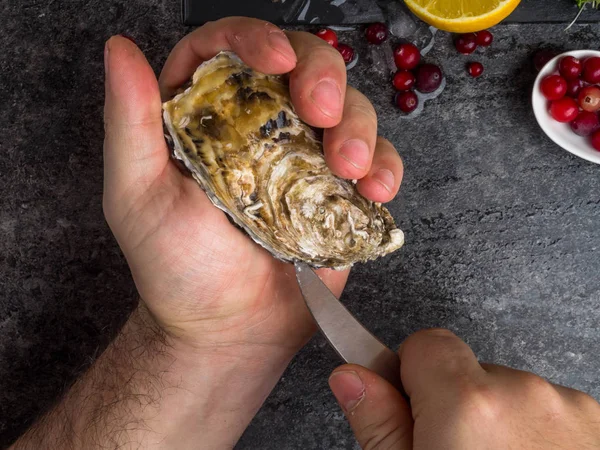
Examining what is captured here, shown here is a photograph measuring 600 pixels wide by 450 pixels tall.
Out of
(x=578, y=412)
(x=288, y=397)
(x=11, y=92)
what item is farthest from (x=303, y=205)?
(x=11, y=92)

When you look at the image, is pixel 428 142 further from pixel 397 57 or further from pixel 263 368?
pixel 263 368

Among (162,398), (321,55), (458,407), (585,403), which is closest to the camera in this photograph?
(458,407)

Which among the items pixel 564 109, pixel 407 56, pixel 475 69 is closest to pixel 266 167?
pixel 407 56

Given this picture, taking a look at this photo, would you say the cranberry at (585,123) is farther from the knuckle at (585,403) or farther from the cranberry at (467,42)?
the knuckle at (585,403)

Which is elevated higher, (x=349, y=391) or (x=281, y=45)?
(x=281, y=45)

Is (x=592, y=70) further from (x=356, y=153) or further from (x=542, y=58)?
(x=356, y=153)

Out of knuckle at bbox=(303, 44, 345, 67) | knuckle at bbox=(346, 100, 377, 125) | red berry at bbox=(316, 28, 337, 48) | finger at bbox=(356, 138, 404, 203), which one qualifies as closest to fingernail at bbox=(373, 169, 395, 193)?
finger at bbox=(356, 138, 404, 203)

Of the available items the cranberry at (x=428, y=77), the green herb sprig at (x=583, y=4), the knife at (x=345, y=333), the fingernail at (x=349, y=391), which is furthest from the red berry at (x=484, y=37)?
the fingernail at (x=349, y=391)
